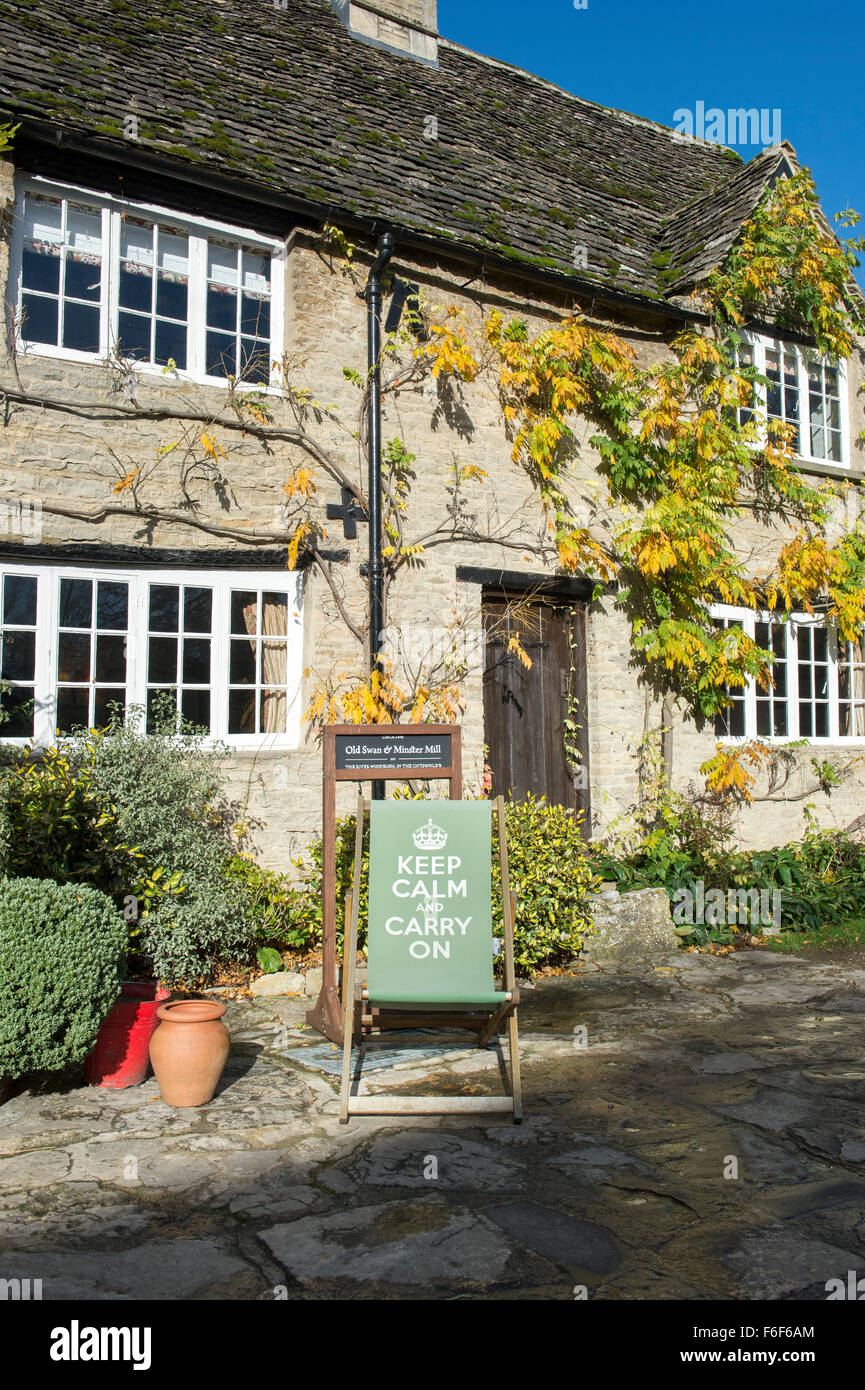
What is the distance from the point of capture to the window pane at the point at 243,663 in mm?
7527

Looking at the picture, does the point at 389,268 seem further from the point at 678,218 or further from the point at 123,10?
the point at 678,218

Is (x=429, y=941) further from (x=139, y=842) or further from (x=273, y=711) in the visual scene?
(x=273, y=711)

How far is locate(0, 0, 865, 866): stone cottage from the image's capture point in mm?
6875

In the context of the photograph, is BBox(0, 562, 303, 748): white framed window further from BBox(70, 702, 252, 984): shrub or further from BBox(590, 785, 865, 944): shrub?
BBox(590, 785, 865, 944): shrub

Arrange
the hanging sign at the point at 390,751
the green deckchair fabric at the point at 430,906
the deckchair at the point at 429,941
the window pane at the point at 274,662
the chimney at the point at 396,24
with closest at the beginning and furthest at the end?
the deckchair at the point at 429,941 → the green deckchair fabric at the point at 430,906 → the hanging sign at the point at 390,751 → the window pane at the point at 274,662 → the chimney at the point at 396,24

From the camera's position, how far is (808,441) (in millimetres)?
11070

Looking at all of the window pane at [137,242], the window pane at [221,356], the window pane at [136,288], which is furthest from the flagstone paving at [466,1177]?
the window pane at [137,242]

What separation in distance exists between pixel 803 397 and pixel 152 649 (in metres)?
7.89

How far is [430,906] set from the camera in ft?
15.7

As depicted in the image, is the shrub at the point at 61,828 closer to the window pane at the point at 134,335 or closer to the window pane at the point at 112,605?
the window pane at the point at 112,605

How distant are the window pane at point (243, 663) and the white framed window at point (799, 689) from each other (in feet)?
15.7

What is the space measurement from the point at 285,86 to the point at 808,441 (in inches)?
258
